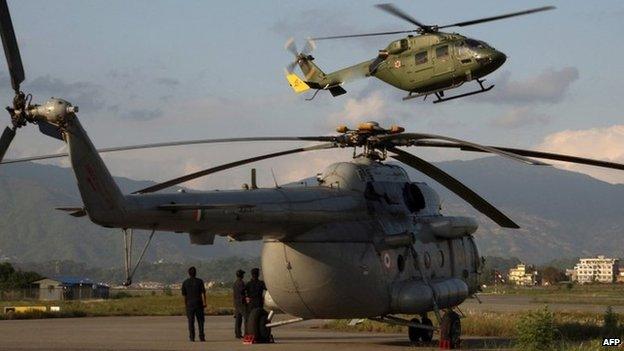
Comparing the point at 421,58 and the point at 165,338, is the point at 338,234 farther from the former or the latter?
the point at 421,58

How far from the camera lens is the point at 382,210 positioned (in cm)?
2192

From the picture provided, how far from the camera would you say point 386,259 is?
2111cm

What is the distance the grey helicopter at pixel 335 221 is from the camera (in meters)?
16.5

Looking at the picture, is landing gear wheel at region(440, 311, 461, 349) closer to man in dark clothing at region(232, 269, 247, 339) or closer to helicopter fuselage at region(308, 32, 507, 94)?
→ man in dark clothing at region(232, 269, 247, 339)

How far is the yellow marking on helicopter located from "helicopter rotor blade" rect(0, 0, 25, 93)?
19.4 m

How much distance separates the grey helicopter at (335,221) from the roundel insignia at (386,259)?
9 centimetres

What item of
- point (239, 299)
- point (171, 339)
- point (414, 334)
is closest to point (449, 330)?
point (414, 334)

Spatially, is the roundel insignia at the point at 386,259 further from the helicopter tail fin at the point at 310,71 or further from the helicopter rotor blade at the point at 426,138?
the helicopter tail fin at the point at 310,71

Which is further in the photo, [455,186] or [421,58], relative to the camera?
[421,58]

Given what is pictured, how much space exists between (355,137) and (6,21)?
32.8ft

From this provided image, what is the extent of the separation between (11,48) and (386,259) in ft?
31.5

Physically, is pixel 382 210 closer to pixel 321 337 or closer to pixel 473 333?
pixel 321 337

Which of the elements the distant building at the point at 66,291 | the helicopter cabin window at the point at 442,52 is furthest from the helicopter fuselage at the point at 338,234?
the distant building at the point at 66,291

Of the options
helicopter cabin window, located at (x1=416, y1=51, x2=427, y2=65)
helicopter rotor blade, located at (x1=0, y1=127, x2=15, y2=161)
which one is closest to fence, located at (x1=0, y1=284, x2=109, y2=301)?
helicopter cabin window, located at (x1=416, y1=51, x2=427, y2=65)
